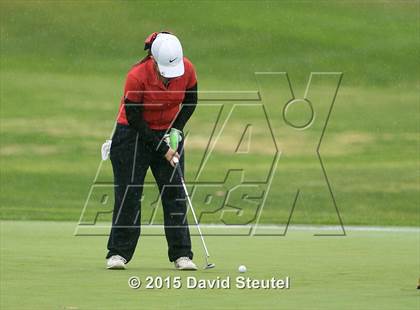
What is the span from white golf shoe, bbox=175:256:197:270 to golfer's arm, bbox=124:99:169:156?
1.09m

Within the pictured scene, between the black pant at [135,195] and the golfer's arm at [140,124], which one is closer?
the golfer's arm at [140,124]

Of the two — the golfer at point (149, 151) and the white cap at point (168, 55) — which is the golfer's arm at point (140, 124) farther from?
the white cap at point (168, 55)

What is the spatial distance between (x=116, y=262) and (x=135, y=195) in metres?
0.73

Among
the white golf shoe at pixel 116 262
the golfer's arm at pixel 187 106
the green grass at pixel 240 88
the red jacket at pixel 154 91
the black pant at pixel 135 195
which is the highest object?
the green grass at pixel 240 88

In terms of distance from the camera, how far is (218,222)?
2394 cm

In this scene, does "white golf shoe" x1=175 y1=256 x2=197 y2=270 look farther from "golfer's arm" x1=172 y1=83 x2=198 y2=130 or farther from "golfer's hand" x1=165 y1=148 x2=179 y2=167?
"golfer's arm" x1=172 y1=83 x2=198 y2=130

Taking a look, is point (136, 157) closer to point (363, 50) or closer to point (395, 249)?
point (395, 249)

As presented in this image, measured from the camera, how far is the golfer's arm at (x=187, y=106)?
1464cm

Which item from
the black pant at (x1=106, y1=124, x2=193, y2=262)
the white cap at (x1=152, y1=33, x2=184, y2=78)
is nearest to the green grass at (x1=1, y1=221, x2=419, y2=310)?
the black pant at (x1=106, y1=124, x2=193, y2=262)

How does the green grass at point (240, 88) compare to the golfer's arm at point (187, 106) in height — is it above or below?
above

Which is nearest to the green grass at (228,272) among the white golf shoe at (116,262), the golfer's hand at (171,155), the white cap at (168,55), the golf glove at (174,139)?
the white golf shoe at (116,262)

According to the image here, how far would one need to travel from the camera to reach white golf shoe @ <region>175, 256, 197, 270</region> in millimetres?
14555

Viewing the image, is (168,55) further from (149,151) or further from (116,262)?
(116,262)
